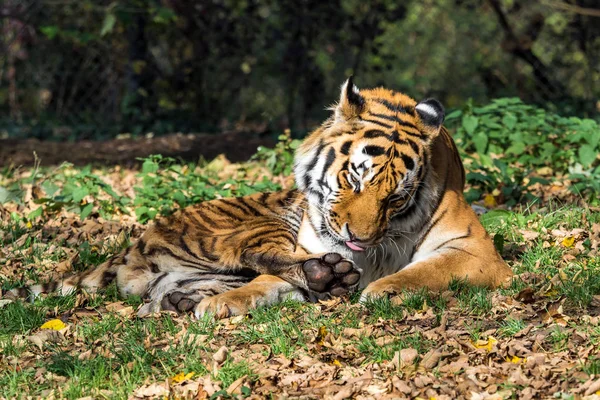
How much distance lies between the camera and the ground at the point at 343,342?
10.7ft

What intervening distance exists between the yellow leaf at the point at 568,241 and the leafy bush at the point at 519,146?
134 cm

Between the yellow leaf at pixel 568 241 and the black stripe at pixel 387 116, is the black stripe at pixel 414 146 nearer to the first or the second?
the black stripe at pixel 387 116

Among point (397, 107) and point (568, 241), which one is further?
point (568, 241)

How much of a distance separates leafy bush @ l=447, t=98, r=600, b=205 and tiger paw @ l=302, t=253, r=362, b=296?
2.41 m

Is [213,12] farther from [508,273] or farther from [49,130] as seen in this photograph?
[508,273]

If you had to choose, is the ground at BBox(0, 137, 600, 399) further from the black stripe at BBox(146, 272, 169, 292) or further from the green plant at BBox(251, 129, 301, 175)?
the green plant at BBox(251, 129, 301, 175)

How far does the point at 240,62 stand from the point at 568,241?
8.22 meters

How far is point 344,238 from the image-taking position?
4.16m

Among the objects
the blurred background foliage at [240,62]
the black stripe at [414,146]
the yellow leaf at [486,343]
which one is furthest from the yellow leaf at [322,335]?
the blurred background foliage at [240,62]

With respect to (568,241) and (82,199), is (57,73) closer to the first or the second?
(82,199)

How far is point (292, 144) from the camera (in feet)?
23.6

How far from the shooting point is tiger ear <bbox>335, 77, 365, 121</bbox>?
14.1 feet

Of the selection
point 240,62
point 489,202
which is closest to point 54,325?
point 489,202

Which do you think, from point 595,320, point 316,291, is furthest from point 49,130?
point 595,320
